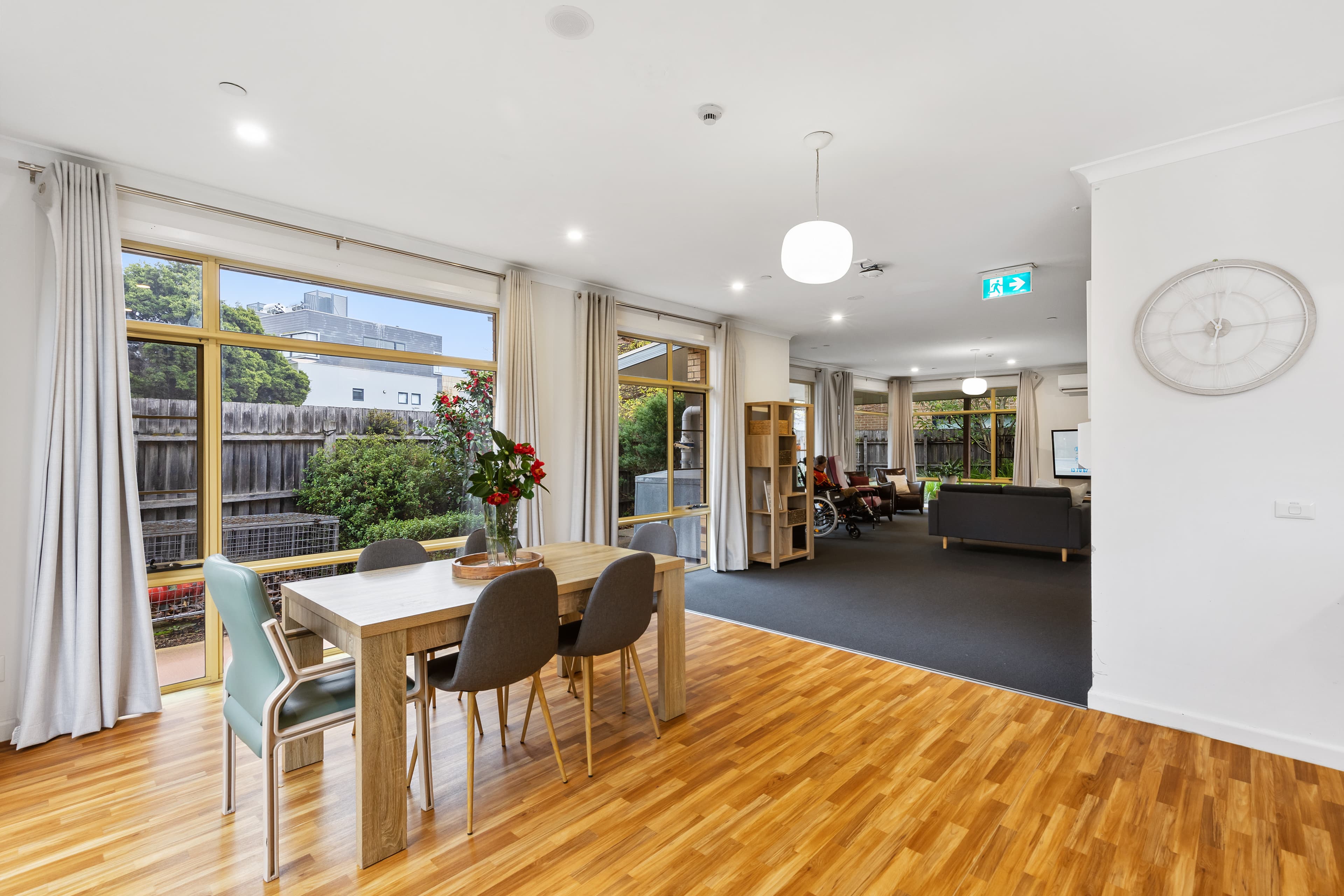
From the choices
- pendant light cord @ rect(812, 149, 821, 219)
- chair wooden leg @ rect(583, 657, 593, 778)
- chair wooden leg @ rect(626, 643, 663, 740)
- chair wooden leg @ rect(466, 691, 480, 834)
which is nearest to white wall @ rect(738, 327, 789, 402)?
pendant light cord @ rect(812, 149, 821, 219)

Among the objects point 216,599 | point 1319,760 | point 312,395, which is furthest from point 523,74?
point 1319,760

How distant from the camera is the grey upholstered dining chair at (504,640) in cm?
215

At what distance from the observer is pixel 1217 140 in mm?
2725

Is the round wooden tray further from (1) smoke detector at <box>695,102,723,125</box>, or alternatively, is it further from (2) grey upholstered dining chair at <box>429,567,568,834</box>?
(1) smoke detector at <box>695,102,723,125</box>

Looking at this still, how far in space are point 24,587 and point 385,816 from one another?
2.35 m

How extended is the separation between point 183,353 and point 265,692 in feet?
7.85

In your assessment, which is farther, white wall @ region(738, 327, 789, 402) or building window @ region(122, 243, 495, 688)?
white wall @ region(738, 327, 789, 402)

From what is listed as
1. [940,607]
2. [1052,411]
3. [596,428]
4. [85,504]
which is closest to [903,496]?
[1052,411]

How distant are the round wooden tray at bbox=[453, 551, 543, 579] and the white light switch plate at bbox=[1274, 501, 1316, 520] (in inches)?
127

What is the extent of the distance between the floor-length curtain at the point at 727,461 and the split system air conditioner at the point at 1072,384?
23.9ft

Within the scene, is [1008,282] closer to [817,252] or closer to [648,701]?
[817,252]

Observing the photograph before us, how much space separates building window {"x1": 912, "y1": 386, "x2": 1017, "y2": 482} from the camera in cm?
1160

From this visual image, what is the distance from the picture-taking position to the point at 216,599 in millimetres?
2074

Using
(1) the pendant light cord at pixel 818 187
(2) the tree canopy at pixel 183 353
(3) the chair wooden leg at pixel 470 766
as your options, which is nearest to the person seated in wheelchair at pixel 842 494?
(1) the pendant light cord at pixel 818 187
